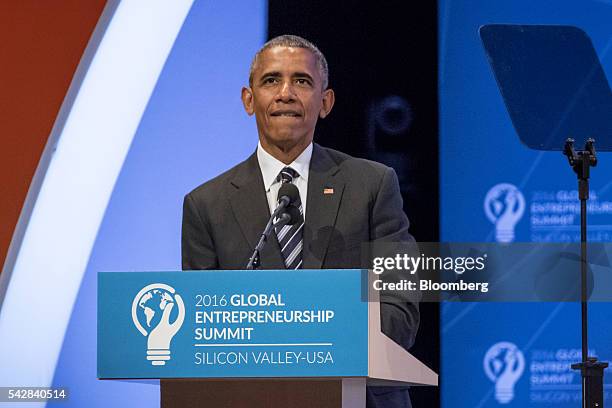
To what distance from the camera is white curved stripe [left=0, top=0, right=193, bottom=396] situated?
493 centimetres

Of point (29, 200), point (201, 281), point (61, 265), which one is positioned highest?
point (29, 200)

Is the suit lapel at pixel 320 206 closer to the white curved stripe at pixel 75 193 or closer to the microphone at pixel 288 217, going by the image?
the microphone at pixel 288 217

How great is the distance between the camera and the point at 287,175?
3662 mm

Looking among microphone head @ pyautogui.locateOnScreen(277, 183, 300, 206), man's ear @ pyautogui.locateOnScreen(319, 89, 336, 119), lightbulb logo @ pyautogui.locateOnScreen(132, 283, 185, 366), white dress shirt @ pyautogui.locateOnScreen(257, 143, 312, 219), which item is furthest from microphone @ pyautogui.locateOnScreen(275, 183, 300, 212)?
man's ear @ pyautogui.locateOnScreen(319, 89, 336, 119)

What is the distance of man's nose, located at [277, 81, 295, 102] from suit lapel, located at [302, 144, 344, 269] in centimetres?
25

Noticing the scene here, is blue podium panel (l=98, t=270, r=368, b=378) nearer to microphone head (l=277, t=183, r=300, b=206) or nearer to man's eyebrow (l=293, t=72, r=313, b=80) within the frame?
microphone head (l=277, t=183, r=300, b=206)

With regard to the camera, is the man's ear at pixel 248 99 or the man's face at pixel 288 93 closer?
the man's face at pixel 288 93

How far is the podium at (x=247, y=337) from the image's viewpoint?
2.43 meters

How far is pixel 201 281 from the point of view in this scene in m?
2.53

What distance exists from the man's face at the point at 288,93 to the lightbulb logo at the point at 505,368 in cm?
162

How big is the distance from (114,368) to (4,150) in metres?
2.86

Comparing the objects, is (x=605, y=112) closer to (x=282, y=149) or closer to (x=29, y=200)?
(x=282, y=149)

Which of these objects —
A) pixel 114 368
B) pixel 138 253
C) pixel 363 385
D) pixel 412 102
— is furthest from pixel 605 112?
pixel 114 368

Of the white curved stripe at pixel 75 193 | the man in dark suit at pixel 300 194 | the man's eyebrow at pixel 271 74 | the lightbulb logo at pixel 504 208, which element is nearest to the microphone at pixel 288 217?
the man in dark suit at pixel 300 194
